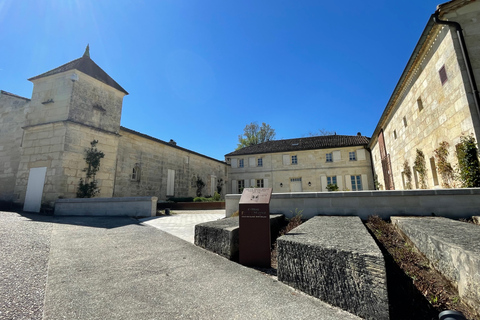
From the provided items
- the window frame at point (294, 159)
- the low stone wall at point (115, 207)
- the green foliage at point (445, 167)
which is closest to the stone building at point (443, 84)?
the green foliage at point (445, 167)

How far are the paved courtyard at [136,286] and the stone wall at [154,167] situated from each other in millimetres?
10453

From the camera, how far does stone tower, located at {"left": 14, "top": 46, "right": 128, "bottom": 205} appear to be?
10328mm

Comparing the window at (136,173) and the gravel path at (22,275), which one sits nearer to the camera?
the gravel path at (22,275)

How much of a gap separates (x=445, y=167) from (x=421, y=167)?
7.07ft

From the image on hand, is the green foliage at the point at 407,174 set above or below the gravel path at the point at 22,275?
above

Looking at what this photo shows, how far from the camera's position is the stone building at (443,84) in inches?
235

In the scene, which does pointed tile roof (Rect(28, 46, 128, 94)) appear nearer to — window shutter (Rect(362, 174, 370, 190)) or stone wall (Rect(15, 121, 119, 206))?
stone wall (Rect(15, 121, 119, 206))

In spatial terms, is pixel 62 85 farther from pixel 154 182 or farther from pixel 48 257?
pixel 48 257

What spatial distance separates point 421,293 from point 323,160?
21386 millimetres

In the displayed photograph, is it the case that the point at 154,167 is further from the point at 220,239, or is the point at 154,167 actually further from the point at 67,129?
the point at 220,239

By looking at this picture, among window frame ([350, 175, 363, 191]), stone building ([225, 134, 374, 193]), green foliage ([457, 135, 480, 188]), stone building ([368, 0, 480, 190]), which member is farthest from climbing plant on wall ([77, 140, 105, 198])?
window frame ([350, 175, 363, 191])

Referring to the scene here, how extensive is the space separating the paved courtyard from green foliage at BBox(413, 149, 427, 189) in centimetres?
908

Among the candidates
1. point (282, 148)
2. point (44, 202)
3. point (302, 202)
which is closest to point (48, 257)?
point (302, 202)

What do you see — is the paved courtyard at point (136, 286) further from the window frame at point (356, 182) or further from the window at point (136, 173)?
the window frame at point (356, 182)
